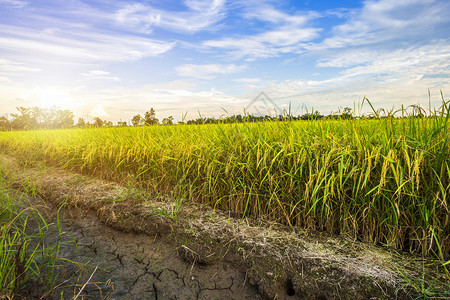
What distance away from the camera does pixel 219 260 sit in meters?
1.86

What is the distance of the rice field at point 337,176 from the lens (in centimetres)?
176

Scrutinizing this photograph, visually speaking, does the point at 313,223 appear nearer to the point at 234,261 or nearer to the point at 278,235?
the point at 278,235

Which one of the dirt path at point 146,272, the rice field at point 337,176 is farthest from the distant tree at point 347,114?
the dirt path at point 146,272

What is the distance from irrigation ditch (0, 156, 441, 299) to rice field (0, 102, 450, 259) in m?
0.16

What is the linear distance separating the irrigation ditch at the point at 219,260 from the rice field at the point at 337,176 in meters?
0.16

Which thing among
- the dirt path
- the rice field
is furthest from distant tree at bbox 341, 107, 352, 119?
the dirt path

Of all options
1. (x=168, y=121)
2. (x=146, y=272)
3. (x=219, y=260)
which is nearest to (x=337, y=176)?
(x=219, y=260)

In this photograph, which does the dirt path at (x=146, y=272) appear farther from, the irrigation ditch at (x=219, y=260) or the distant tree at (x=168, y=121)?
the distant tree at (x=168, y=121)

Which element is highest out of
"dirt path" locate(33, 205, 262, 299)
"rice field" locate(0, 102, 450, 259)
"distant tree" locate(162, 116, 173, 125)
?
"distant tree" locate(162, 116, 173, 125)

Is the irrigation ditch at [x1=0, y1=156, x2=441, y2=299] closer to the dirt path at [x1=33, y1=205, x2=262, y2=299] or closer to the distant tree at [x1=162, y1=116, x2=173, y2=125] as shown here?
the dirt path at [x1=33, y1=205, x2=262, y2=299]

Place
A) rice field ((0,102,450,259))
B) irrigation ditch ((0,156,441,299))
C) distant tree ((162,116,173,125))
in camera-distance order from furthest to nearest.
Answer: distant tree ((162,116,173,125)) < rice field ((0,102,450,259)) < irrigation ditch ((0,156,441,299))

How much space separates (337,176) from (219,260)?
110cm

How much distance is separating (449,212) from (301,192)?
3.18ft

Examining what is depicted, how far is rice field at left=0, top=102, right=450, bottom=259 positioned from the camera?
176 centimetres
